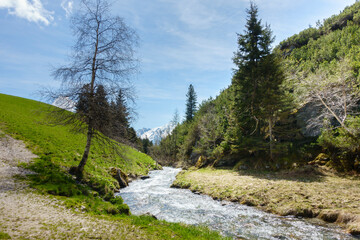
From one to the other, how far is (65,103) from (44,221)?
26.2 ft

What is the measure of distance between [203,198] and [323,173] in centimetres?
1299

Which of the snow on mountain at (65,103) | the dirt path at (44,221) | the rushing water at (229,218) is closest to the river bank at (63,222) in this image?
the dirt path at (44,221)

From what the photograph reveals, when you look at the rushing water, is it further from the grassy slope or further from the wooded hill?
the wooded hill

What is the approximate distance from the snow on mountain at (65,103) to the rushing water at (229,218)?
8.11 m

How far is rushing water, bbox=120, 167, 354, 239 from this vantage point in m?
7.44

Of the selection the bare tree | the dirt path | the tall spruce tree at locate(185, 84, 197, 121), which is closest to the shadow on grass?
the dirt path

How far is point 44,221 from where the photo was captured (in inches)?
233

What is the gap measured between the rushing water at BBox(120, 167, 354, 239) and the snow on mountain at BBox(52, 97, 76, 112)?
811 centimetres

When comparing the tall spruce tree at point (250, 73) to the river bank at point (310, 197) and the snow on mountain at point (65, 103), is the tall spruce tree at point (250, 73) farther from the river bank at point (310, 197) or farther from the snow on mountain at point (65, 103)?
the snow on mountain at point (65, 103)

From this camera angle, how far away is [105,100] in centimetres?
1182

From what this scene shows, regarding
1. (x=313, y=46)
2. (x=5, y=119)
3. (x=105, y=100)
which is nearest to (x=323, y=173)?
(x=105, y=100)

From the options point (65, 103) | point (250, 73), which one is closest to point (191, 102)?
point (250, 73)

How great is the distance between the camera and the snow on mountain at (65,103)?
11461 mm

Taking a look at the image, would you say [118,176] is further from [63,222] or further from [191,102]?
[191,102]
